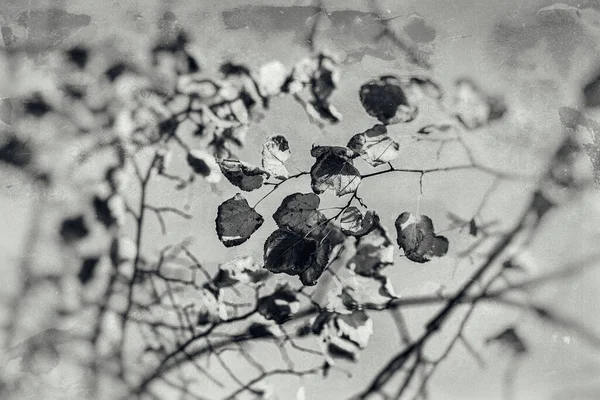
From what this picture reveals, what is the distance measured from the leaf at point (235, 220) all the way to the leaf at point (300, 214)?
0.07 m

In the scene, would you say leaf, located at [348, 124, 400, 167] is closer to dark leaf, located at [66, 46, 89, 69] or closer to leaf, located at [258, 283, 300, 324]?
leaf, located at [258, 283, 300, 324]

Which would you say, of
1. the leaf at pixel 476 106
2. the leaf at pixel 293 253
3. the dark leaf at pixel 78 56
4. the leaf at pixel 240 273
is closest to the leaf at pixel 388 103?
the leaf at pixel 476 106

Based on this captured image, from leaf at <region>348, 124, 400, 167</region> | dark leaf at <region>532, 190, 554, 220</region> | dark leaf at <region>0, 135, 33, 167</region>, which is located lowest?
dark leaf at <region>0, 135, 33, 167</region>

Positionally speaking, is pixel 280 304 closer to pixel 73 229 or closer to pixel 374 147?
pixel 374 147

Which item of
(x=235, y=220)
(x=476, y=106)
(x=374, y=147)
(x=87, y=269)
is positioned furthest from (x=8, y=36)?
(x=476, y=106)

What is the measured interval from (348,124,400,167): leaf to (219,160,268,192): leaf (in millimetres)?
247

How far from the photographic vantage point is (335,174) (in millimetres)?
1335

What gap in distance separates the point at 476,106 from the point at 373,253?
48 cm

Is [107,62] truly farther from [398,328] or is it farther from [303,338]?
[398,328]

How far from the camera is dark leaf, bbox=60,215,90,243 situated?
1.40m

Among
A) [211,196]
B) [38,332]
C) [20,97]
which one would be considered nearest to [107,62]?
[20,97]

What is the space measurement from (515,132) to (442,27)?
0.34 meters

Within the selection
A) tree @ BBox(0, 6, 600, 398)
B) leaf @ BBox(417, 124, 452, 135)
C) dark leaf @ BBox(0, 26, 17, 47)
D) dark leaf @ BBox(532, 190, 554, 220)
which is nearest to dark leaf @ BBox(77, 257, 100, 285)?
tree @ BBox(0, 6, 600, 398)

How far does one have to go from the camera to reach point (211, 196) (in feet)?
4.58
